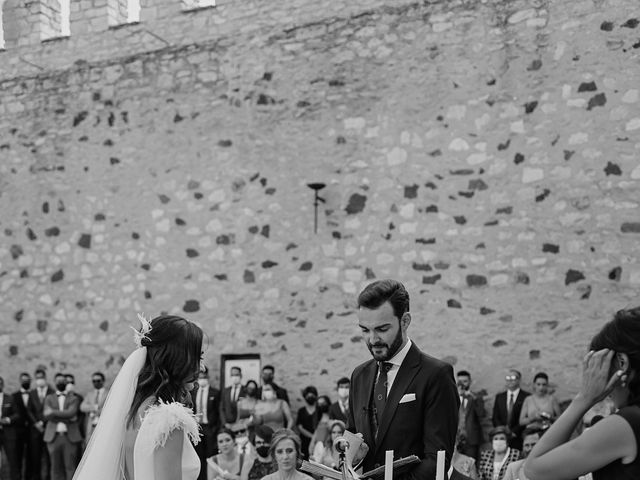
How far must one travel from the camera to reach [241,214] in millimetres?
11477

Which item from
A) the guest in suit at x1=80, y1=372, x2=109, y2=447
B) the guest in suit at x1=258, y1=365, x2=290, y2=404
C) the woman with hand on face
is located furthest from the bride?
the guest in suit at x1=80, y1=372, x2=109, y2=447

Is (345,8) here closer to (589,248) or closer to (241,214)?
(241,214)

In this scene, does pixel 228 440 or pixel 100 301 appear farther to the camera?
pixel 100 301

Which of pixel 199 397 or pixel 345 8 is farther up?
pixel 345 8

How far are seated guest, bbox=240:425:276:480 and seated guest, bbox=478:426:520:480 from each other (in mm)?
1831

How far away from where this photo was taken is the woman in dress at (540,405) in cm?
925

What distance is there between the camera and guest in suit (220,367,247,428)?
10930mm

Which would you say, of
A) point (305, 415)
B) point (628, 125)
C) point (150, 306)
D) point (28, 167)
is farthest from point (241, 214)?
point (628, 125)

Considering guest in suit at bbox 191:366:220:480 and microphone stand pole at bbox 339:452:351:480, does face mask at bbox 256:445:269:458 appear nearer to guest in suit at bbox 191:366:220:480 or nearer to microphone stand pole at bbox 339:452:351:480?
guest in suit at bbox 191:366:220:480

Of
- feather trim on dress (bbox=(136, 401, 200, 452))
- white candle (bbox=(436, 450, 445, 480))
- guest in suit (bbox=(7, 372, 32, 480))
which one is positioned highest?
feather trim on dress (bbox=(136, 401, 200, 452))

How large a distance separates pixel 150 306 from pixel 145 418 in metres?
8.83

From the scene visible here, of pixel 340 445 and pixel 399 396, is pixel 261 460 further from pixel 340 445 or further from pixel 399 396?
pixel 340 445

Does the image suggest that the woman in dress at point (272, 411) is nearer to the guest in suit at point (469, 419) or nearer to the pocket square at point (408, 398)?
the guest in suit at point (469, 419)

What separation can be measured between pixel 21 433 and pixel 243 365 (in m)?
2.96
